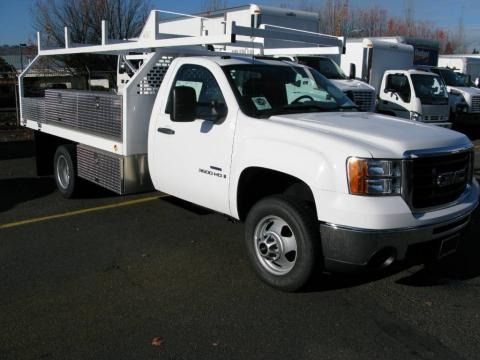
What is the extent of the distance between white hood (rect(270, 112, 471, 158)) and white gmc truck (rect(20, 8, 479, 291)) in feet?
0.05

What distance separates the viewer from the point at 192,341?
3586 mm

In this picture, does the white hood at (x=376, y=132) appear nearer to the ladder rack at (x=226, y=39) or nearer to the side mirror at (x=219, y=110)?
the side mirror at (x=219, y=110)

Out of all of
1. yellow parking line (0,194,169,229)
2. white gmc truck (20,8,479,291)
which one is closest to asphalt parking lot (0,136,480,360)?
yellow parking line (0,194,169,229)

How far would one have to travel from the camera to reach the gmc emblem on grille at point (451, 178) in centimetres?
404

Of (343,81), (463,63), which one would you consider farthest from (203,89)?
(463,63)

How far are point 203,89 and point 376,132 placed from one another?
185 cm

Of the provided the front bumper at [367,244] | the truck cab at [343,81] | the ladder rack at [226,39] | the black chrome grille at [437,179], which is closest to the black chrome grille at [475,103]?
the truck cab at [343,81]

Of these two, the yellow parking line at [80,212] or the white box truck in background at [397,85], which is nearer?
the yellow parking line at [80,212]

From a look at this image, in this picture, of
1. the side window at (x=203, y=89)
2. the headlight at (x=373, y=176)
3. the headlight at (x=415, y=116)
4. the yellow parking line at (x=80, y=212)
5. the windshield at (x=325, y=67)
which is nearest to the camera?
the headlight at (x=373, y=176)

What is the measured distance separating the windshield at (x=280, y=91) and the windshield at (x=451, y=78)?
14597 mm

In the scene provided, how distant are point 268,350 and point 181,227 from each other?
113 inches

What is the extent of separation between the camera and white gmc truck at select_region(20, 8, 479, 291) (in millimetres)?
3777

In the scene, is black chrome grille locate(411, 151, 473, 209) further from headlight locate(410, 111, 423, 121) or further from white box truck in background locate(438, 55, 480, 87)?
white box truck in background locate(438, 55, 480, 87)

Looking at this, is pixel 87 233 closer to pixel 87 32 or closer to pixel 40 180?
pixel 40 180
